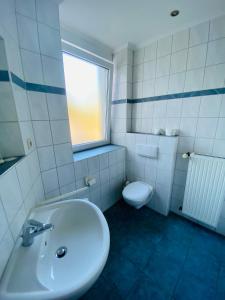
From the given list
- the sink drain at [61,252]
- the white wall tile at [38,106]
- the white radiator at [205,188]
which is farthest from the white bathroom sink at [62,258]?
the white radiator at [205,188]

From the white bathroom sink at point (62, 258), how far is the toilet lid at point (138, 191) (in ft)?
2.62

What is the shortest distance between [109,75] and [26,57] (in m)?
1.20

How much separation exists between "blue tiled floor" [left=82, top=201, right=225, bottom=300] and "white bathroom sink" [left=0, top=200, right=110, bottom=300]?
0.61 meters

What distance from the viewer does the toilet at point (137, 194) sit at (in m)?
1.67

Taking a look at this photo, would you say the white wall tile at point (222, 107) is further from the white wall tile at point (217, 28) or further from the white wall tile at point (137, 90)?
the white wall tile at point (137, 90)

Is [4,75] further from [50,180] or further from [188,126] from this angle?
[188,126]

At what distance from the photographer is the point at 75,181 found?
1.57 metres

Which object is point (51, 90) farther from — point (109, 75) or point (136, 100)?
point (136, 100)

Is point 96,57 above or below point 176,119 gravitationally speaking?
above

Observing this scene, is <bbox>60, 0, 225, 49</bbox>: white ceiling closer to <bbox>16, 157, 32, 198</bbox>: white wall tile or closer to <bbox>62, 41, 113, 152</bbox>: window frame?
<bbox>62, 41, 113, 152</bbox>: window frame

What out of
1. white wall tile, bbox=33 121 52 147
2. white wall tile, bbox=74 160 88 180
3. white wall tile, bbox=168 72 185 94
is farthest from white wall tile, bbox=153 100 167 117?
white wall tile, bbox=33 121 52 147

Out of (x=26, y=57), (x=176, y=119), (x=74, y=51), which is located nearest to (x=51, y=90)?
(x=26, y=57)

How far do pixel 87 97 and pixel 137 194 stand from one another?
4.79 ft

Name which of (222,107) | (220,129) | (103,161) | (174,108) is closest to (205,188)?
(220,129)
